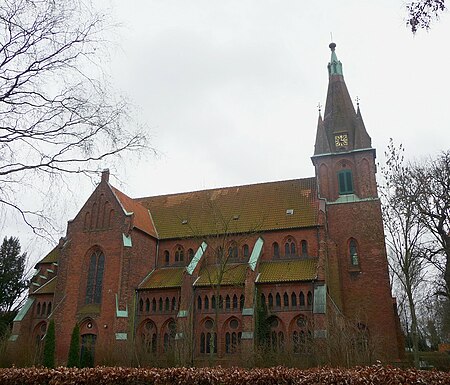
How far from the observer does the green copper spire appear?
123ft

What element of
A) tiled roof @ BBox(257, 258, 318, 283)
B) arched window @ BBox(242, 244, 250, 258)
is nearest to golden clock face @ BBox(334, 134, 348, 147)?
tiled roof @ BBox(257, 258, 318, 283)

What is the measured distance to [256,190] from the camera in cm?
3716

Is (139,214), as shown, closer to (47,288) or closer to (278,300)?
(47,288)

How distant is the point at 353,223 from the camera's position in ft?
101

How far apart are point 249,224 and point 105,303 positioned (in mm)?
12318

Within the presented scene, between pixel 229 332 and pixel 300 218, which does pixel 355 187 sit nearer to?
pixel 300 218

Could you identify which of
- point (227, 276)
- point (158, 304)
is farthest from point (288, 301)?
point (158, 304)

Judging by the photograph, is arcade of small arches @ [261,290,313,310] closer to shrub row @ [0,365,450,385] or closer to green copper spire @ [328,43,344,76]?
shrub row @ [0,365,450,385]

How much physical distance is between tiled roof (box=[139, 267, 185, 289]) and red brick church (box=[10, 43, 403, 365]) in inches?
5.8

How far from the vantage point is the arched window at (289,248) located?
3093 cm

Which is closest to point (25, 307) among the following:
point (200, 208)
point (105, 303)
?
point (105, 303)

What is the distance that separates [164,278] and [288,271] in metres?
9.64

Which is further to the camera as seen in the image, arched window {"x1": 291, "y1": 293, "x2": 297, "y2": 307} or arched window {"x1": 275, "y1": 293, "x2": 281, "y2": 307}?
arched window {"x1": 275, "y1": 293, "x2": 281, "y2": 307}

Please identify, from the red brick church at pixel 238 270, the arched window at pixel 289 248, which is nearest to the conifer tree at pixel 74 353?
the red brick church at pixel 238 270
